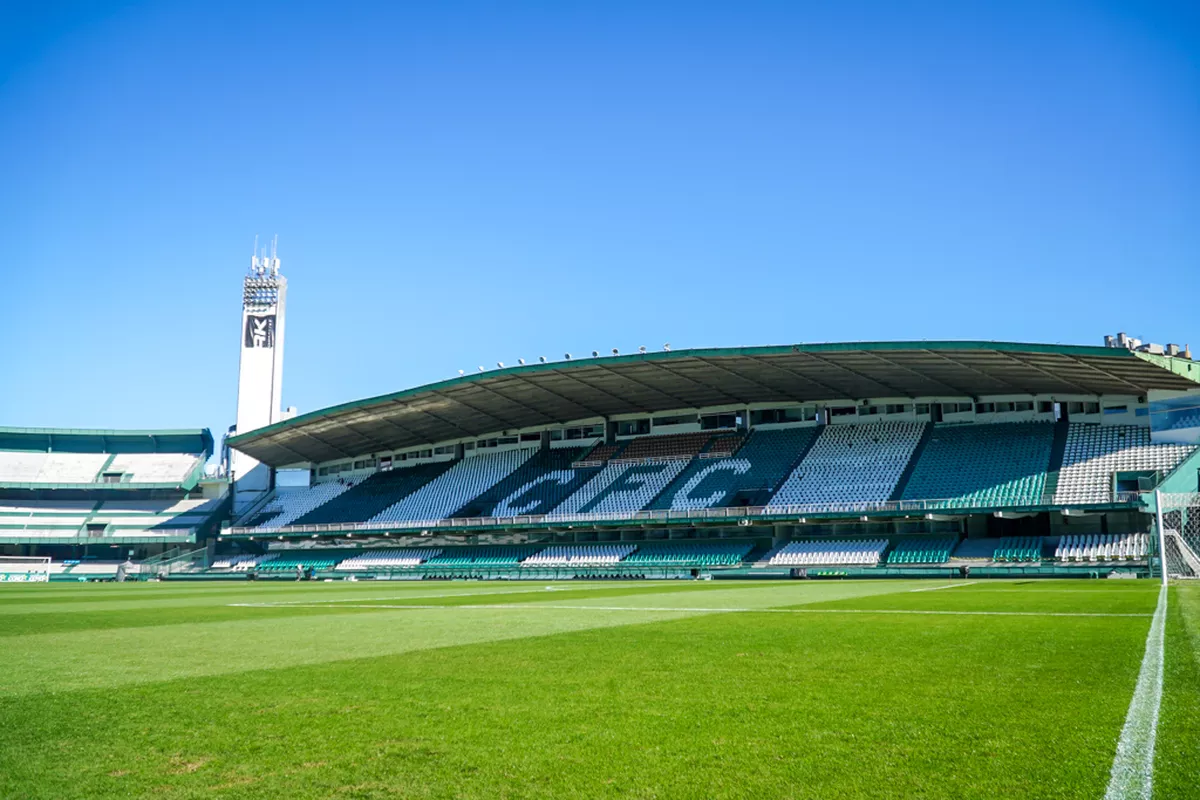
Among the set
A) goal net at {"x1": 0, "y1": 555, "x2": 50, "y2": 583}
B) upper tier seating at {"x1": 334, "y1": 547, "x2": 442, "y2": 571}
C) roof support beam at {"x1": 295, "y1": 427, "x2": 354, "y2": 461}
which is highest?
roof support beam at {"x1": 295, "y1": 427, "x2": 354, "y2": 461}

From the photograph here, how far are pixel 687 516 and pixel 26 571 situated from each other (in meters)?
45.8

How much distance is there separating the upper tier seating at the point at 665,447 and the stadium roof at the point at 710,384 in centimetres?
205

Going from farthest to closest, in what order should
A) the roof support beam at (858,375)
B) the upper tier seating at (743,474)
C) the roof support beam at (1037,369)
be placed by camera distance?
the upper tier seating at (743,474), the roof support beam at (858,375), the roof support beam at (1037,369)

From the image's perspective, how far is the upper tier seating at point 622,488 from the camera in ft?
182

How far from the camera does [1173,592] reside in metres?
23.2

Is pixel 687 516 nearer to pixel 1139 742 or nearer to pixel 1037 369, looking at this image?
pixel 1037 369

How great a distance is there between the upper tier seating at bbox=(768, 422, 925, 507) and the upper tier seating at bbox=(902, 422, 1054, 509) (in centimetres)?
135

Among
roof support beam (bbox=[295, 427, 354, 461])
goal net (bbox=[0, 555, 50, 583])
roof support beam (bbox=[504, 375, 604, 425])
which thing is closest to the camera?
roof support beam (bbox=[504, 375, 604, 425])

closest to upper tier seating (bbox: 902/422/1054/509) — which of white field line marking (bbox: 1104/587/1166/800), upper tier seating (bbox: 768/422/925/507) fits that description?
upper tier seating (bbox: 768/422/925/507)

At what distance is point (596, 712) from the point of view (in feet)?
23.0

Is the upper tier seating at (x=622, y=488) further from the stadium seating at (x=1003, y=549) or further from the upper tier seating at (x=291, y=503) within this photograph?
the upper tier seating at (x=291, y=503)

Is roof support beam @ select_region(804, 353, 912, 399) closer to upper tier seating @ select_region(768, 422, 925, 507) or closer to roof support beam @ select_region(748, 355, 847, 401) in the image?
upper tier seating @ select_region(768, 422, 925, 507)

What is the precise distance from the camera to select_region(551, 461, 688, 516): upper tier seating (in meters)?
55.3

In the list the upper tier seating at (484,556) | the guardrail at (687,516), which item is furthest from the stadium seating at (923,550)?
the upper tier seating at (484,556)
